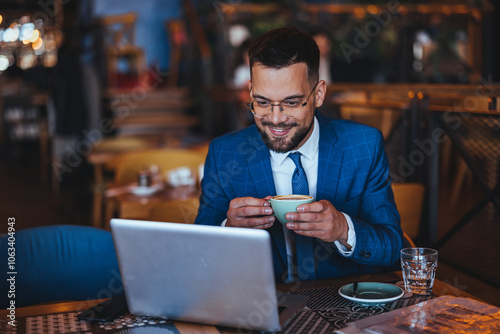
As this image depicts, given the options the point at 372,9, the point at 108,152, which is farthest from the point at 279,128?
the point at 372,9

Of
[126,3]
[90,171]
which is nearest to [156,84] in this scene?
[126,3]

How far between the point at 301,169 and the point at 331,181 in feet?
0.39

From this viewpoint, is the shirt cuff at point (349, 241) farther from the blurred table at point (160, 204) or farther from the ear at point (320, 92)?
the blurred table at point (160, 204)

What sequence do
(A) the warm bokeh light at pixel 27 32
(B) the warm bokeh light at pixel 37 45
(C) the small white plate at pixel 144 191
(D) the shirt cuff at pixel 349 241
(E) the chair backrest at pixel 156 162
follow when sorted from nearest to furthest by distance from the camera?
(D) the shirt cuff at pixel 349 241 < (C) the small white plate at pixel 144 191 < (E) the chair backrest at pixel 156 162 < (A) the warm bokeh light at pixel 27 32 < (B) the warm bokeh light at pixel 37 45

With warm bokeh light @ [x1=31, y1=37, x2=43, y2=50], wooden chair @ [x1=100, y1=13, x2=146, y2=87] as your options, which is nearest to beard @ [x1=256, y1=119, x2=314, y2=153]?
wooden chair @ [x1=100, y1=13, x2=146, y2=87]

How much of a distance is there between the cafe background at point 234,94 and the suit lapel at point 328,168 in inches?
41.0

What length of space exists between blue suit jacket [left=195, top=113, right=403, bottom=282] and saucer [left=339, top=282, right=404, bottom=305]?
0.32 m

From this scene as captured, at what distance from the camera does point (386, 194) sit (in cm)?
190

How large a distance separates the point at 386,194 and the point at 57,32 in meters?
10.9

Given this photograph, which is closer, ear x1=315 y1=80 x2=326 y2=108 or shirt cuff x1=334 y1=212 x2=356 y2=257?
shirt cuff x1=334 y1=212 x2=356 y2=257

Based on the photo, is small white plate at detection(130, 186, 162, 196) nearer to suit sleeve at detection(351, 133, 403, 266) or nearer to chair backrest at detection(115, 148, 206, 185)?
chair backrest at detection(115, 148, 206, 185)

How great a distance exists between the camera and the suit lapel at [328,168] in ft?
6.27

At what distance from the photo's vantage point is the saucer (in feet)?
4.49

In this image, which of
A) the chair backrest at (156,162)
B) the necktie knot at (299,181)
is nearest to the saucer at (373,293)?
the necktie knot at (299,181)
